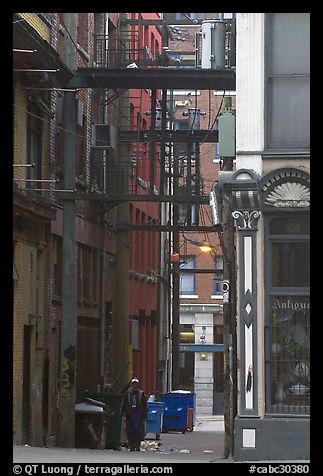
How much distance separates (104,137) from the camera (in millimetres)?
30453

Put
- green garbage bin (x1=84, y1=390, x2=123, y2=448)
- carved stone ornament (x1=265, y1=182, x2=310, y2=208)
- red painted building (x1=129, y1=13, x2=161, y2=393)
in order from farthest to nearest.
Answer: red painted building (x1=129, y1=13, x2=161, y2=393) → green garbage bin (x1=84, y1=390, x2=123, y2=448) → carved stone ornament (x1=265, y1=182, x2=310, y2=208)

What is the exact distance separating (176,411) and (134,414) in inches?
399

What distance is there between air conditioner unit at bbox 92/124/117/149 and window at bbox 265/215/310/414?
34.5 ft

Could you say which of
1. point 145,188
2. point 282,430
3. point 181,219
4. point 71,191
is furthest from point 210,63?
point 181,219

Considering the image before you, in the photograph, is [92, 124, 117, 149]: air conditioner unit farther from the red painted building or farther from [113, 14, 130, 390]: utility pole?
the red painted building

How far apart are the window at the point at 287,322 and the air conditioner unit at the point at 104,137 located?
10.5 m

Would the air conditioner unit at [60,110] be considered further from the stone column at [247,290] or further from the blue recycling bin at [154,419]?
the blue recycling bin at [154,419]

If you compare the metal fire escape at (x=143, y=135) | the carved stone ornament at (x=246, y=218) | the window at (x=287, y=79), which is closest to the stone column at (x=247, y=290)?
the carved stone ornament at (x=246, y=218)

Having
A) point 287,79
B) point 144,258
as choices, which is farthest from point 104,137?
point 144,258

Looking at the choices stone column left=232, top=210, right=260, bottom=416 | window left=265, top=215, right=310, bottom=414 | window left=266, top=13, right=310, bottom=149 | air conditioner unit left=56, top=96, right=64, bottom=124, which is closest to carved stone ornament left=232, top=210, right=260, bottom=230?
stone column left=232, top=210, right=260, bottom=416

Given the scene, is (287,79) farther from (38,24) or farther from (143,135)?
(143,135)

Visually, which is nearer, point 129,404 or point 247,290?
point 247,290

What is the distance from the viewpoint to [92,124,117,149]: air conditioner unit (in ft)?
99.6
